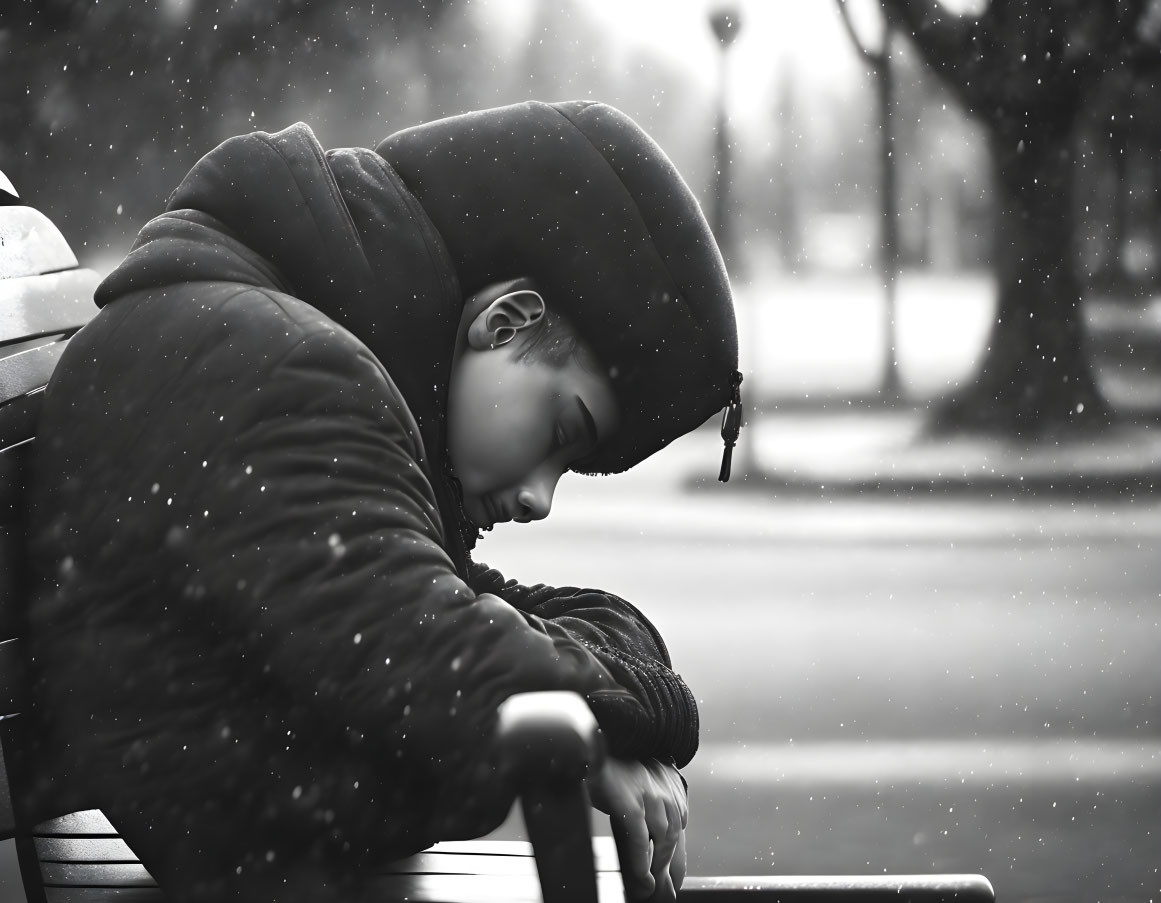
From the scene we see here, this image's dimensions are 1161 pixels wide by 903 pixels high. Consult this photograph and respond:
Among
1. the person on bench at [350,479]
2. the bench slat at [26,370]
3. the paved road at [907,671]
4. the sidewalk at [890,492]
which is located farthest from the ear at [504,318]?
the sidewalk at [890,492]

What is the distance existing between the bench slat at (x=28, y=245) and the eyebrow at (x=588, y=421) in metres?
0.69

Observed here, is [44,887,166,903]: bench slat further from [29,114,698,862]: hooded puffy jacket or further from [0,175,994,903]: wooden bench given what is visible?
[29,114,698,862]: hooded puffy jacket

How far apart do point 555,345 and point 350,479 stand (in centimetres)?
→ 43

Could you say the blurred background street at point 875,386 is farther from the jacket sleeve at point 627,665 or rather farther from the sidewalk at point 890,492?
the jacket sleeve at point 627,665

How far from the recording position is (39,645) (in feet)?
4.46

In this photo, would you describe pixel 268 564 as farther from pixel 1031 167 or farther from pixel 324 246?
pixel 1031 167

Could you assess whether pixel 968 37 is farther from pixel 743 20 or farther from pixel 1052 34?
pixel 743 20

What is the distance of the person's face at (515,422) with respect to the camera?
1.55 m

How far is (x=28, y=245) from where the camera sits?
1719mm

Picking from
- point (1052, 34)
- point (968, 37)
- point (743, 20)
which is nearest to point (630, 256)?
point (743, 20)

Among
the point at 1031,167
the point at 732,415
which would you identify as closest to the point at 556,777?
the point at 732,415

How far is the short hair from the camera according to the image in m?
1.57

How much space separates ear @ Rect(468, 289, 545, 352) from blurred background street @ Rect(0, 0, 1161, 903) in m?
2.64

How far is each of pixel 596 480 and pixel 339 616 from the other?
36.9ft
